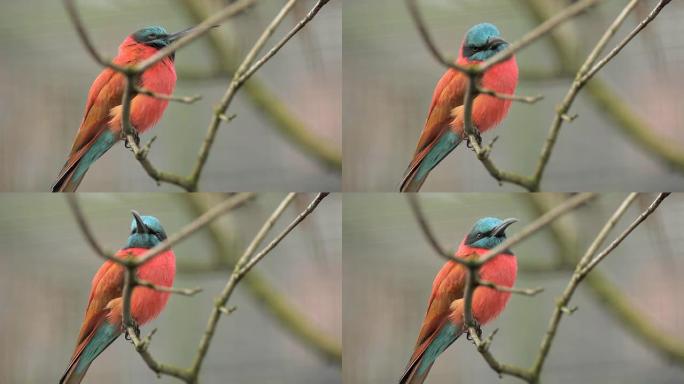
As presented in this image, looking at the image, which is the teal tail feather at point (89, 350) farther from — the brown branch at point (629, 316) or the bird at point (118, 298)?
the brown branch at point (629, 316)

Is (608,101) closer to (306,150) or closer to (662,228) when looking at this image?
(662,228)

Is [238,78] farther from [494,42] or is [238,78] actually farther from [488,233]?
[488,233]

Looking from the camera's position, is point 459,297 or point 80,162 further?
point 80,162

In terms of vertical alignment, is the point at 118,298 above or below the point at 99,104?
below

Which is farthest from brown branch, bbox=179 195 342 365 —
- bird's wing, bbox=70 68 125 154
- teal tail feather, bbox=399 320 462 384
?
bird's wing, bbox=70 68 125 154

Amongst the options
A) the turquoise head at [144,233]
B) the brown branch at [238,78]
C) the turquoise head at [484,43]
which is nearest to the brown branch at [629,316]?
the turquoise head at [484,43]

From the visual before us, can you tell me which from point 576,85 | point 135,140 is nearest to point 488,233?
point 576,85
